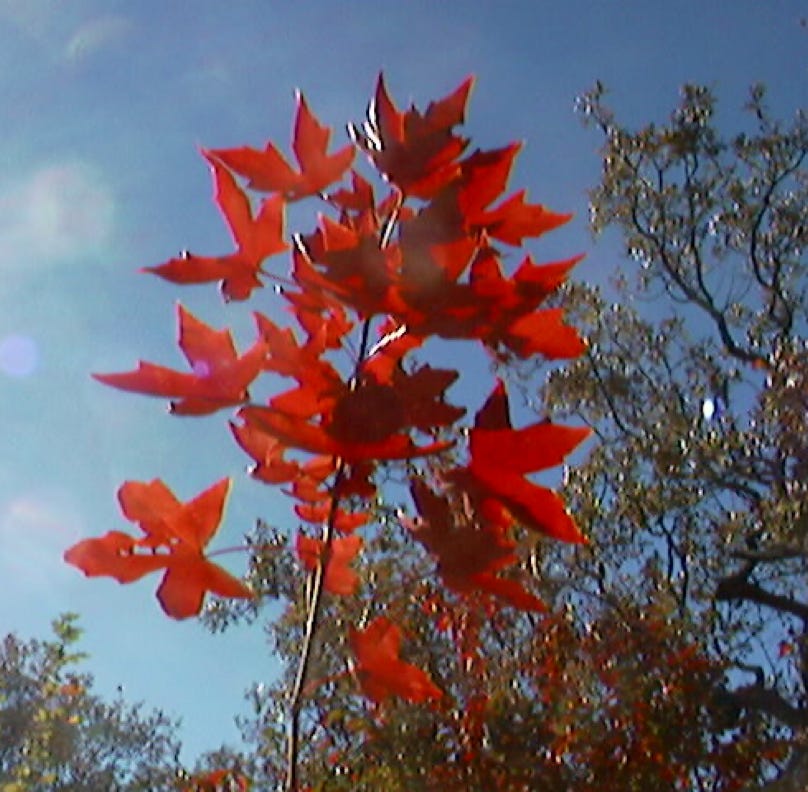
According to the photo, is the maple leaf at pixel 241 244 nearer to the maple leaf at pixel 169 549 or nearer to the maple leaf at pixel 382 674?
the maple leaf at pixel 169 549

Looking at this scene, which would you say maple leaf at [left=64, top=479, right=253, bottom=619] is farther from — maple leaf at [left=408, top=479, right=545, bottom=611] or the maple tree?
maple leaf at [left=408, top=479, right=545, bottom=611]

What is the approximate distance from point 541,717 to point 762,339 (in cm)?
936

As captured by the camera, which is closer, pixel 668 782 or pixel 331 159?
pixel 331 159

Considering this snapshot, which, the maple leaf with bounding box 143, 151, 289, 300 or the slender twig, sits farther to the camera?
the maple leaf with bounding box 143, 151, 289, 300

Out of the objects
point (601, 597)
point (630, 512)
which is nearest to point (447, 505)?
point (601, 597)

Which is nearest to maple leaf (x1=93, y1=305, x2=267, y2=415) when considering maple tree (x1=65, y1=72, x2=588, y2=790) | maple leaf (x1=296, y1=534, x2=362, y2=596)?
maple tree (x1=65, y1=72, x2=588, y2=790)

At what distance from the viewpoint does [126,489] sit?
2.56 ft

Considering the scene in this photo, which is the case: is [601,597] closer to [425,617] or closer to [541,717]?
[425,617]

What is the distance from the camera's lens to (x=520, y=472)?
747 millimetres

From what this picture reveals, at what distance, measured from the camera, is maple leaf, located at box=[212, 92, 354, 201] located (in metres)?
0.84

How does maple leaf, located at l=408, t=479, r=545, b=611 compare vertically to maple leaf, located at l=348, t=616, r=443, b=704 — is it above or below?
above

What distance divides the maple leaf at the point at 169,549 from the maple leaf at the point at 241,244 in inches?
6.2

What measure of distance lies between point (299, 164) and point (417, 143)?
102 mm

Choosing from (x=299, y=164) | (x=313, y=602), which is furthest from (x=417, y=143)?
(x=313, y=602)
